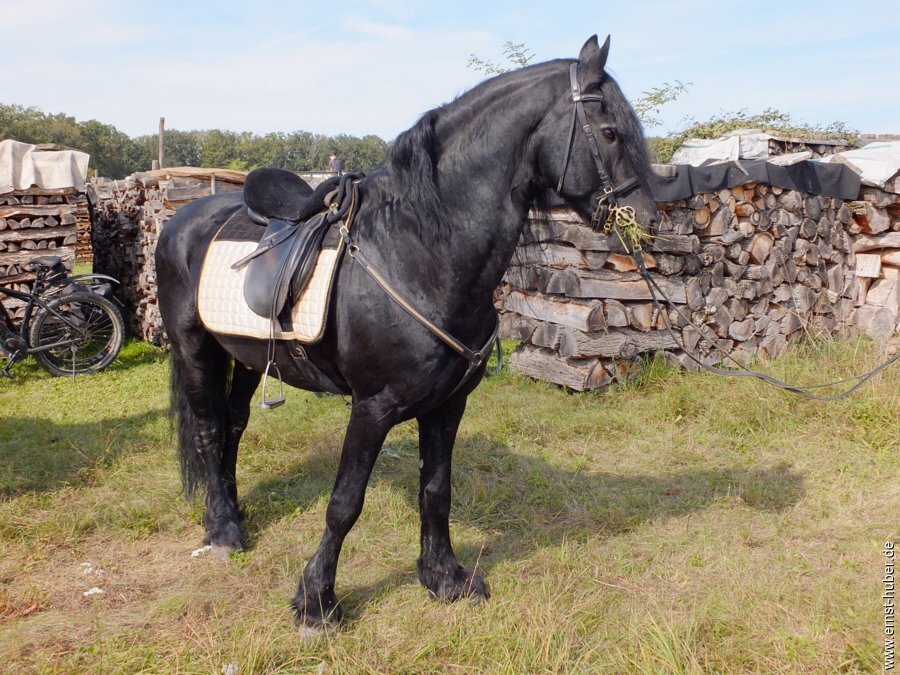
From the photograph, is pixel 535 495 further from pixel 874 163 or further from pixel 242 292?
pixel 874 163

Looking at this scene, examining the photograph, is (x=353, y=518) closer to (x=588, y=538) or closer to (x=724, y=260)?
(x=588, y=538)

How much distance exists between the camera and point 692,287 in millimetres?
6184

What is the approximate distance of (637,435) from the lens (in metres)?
5.18

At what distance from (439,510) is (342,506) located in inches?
21.2

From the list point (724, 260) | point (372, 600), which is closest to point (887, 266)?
point (724, 260)

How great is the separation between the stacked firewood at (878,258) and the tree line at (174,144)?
1107 inches

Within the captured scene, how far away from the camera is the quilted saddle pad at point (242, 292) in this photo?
9.10 ft

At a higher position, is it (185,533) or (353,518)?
(353,518)

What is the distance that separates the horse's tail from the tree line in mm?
30454

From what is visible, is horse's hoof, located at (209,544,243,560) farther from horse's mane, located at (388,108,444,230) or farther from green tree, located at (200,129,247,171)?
green tree, located at (200,129,247,171)

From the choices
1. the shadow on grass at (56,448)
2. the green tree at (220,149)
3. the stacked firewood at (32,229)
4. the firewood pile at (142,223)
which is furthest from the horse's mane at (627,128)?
the green tree at (220,149)

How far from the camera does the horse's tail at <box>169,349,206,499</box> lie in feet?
12.6

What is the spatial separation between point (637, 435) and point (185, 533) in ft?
10.7

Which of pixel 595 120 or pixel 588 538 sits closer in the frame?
pixel 595 120
